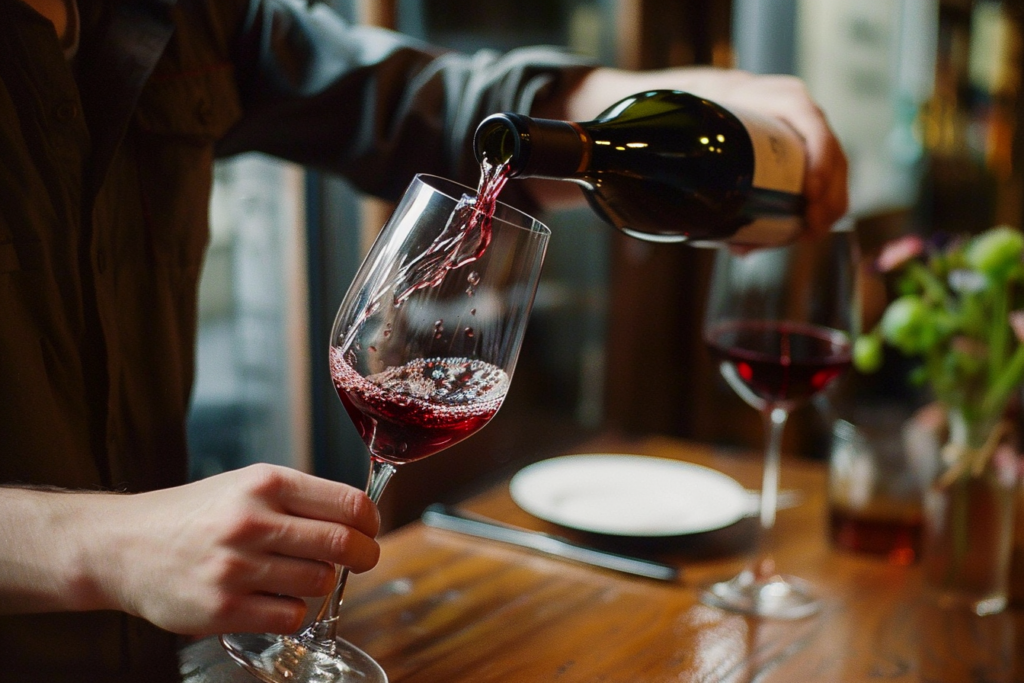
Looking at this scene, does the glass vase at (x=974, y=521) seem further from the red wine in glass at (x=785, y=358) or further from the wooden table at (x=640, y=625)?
the red wine in glass at (x=785, y=358)

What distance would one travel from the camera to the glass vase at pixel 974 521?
100cm

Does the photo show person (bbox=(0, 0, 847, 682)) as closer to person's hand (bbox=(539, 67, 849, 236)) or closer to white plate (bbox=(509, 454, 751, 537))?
person's hand (bbox=(539, 67, 849, 236))

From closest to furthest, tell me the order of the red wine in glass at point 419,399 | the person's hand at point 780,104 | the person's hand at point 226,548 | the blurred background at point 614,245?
the person's hand at point 226,548
the red wine in glass at point 419,399
the person's hand at point 780,104
the blurred background at point 614,245

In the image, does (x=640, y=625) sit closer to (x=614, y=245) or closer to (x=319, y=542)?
(x=319, y=542)

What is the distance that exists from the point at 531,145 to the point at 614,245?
2.27 metres

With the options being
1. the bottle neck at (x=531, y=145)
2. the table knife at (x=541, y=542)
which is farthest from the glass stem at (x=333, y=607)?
the table knife at (x=541, y=542)

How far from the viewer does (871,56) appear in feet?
13.5

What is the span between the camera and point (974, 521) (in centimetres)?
100

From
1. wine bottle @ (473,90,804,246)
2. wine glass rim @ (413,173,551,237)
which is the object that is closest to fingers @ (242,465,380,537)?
wine glass rim @ (413,173,551,237)

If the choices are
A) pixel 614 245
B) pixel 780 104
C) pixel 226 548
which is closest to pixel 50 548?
pixel 226 548

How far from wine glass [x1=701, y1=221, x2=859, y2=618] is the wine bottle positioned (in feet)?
0.31

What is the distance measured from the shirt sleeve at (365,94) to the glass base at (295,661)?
0.63 metres

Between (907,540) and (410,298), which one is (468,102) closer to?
(410,298)

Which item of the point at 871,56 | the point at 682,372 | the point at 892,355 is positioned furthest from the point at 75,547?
the point at 871,56
